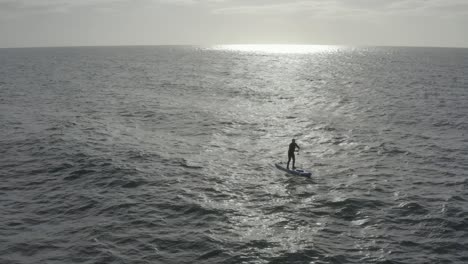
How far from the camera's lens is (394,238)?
1969cm

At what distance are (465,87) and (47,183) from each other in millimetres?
83951

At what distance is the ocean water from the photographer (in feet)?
61.7

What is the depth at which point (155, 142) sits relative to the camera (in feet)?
126

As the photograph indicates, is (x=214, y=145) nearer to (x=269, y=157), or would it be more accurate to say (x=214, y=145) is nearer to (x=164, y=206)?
(x=269, y=157)

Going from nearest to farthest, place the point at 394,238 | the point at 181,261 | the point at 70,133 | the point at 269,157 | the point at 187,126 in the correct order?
1. the point at 181,261
2. the point at 394,238
3. the point at 269,157
4. the point at 70,133
5. the point at 187,126

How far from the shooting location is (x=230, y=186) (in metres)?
27.0

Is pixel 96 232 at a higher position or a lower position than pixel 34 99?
lower

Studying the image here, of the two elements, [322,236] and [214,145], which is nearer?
[322,236]

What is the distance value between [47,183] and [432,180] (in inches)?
1144

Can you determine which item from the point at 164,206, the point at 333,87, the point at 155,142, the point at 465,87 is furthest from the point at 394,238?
the point at 465,87

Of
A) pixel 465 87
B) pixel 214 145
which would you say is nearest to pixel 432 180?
pixel 214 145

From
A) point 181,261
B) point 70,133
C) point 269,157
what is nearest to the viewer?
point 181,261

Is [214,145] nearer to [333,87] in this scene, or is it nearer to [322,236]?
[322,236]

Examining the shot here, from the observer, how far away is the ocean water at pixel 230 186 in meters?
18.8
